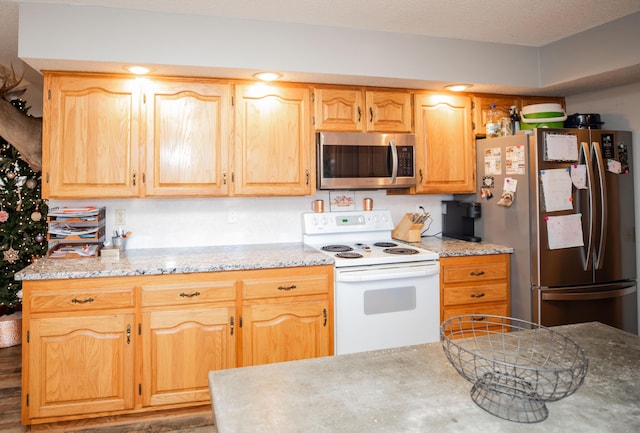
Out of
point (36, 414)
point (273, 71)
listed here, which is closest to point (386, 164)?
point (273, 71)

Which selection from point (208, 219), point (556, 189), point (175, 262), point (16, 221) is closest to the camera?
point (175, 262)

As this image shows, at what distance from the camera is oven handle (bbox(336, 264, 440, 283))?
2598mm

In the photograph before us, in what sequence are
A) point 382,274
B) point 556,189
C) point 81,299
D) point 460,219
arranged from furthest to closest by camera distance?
1. point 460,219
2. point 556,189
3. point 382,274
4. point 81,299

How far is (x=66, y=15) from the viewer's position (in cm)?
236

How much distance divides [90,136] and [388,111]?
201 cm

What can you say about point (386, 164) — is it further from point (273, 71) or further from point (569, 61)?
point (569, 61)

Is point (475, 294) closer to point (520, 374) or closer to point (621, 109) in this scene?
point (621, 109)

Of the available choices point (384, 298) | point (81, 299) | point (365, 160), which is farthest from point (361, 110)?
point (81, 299)

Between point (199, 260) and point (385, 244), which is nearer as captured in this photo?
point (199, 260)

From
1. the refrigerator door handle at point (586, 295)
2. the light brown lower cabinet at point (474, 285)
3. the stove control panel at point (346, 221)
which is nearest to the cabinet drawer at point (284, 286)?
the stove control panel at point (346, 221)

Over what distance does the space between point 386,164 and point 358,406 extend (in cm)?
237

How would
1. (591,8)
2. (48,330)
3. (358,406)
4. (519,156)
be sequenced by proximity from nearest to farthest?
(358,406), (48,330), (591,8), (519,156)

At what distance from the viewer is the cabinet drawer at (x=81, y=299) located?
7.32ft

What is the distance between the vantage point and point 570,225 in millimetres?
2787
